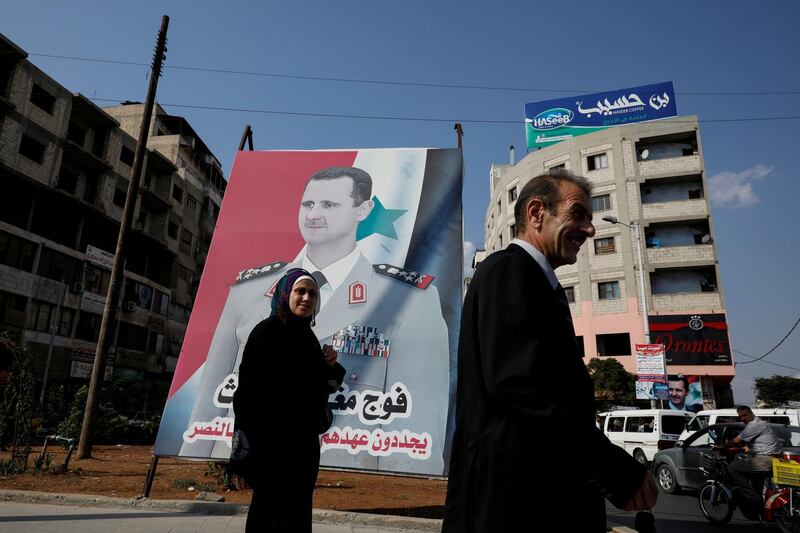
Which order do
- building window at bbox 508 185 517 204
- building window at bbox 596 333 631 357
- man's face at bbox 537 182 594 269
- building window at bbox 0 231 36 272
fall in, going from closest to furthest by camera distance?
1. man's face at bbox 537 182 594 269
2. building window at bbox 0 231 36 272
3. building window at bbox 596 333 631 357
4. building window at bbox 508 185 517 204

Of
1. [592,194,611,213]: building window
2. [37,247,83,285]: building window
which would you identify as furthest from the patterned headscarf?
[592,194,611,213]: building window

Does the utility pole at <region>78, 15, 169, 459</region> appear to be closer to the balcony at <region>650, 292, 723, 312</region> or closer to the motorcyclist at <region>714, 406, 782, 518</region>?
the motorcyclist at <region>714, 406, 782, 518</region>

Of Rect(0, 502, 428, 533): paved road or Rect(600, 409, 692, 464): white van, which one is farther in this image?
Rect(600, 409, 692, 464): white van

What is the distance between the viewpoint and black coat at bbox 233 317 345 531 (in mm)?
2527

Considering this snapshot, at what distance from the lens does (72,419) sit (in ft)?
41.0

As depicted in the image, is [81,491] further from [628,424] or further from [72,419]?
[628,424]

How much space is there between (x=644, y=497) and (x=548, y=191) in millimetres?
970

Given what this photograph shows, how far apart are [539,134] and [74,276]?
102 ft

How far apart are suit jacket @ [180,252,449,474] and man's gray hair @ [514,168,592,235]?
401 cm

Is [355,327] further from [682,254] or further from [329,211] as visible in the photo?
[682,254]

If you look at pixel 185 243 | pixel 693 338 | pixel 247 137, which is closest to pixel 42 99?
pixel 185 243

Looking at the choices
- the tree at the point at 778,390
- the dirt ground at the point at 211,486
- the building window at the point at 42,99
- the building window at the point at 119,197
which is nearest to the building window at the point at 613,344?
the tree at the point at 778,390

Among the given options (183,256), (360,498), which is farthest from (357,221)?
(183,256)

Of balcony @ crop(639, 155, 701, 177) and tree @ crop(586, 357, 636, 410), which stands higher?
balcony @ crop(639, 155, 701, 177)
